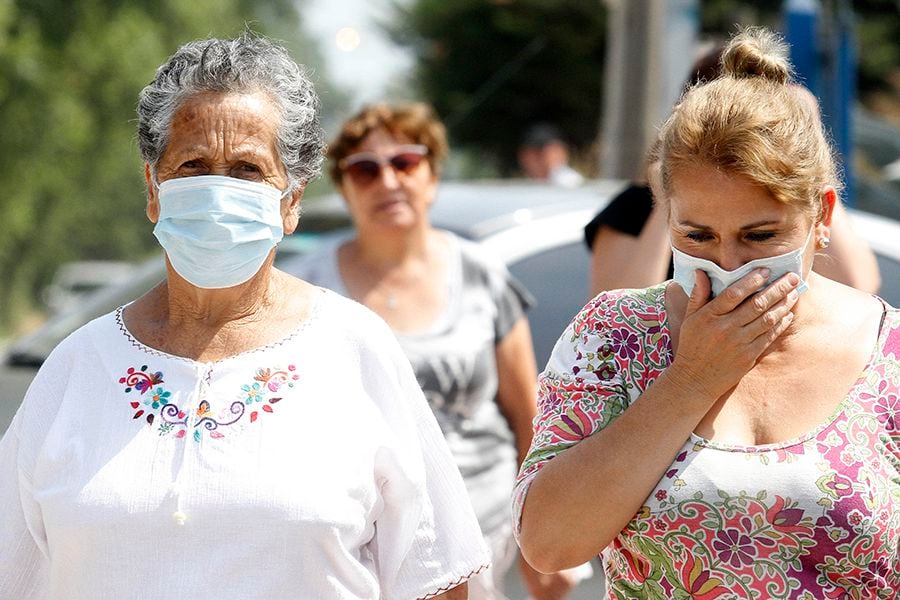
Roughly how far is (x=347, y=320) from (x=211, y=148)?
0.41 metres

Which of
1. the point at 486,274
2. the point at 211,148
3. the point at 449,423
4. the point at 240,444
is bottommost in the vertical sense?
the point at 449,423

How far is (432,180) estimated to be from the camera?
4.38 m

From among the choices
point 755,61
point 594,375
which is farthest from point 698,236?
point 755,61

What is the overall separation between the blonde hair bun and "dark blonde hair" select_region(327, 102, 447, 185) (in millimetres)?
1842

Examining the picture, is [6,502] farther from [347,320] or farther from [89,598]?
[347,320]

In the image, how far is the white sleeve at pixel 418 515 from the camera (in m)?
2.57

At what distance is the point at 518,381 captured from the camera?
4.09m

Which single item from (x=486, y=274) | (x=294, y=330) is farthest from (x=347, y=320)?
(x=486, y=274)

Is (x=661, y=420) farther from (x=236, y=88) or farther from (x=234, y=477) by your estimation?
(x=236, y=88)

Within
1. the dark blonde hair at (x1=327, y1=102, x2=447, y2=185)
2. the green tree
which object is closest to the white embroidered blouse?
the dark blonde hair at (x1=327, y1=102, x2=447, y2=185)

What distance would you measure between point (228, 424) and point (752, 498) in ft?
3.01

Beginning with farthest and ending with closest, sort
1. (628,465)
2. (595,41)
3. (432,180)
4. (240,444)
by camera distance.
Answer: (595,41) < (432,180) < (240,444) < (628,465)

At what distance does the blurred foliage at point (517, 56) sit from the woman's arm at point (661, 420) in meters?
12.7

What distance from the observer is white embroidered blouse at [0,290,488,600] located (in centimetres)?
242
